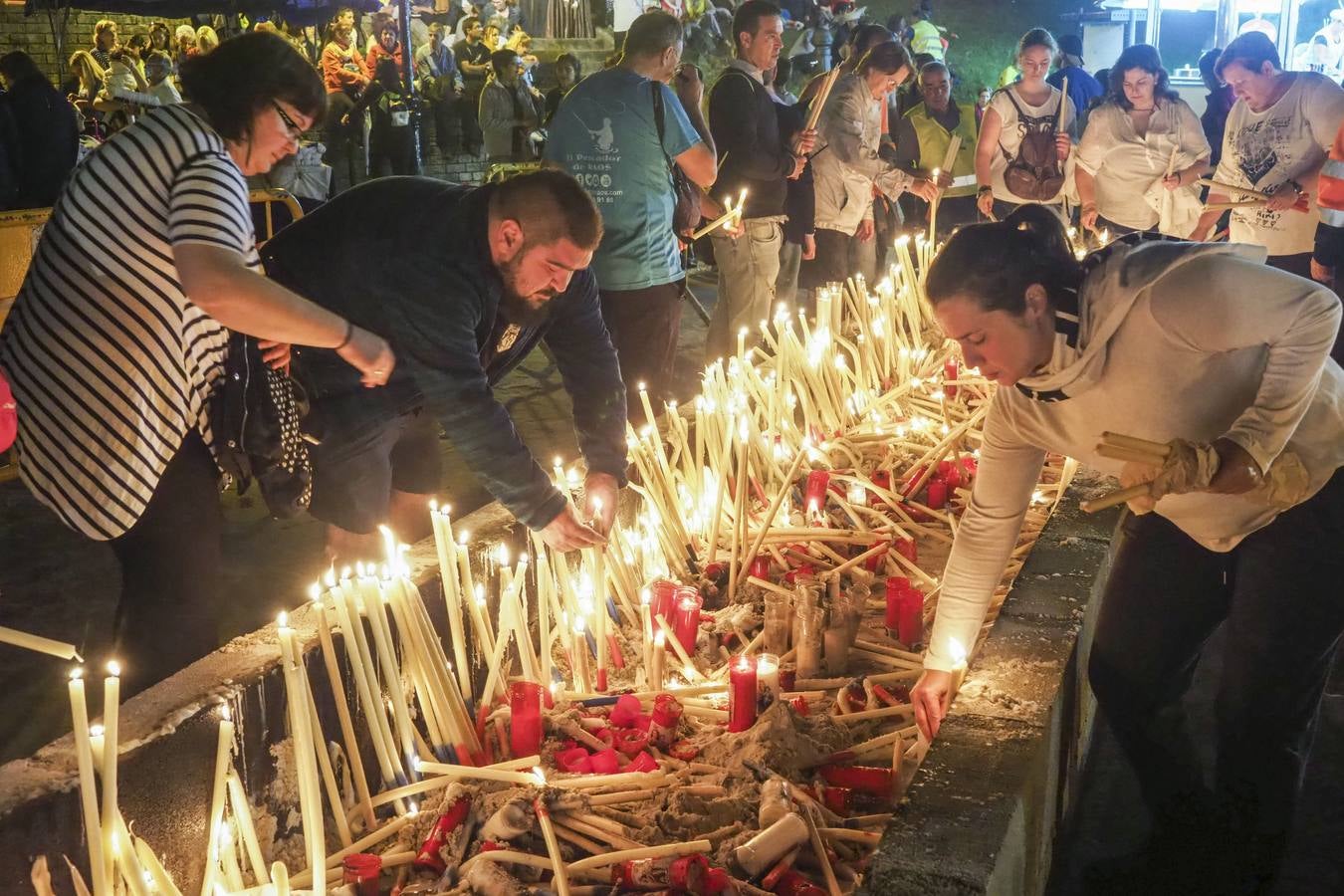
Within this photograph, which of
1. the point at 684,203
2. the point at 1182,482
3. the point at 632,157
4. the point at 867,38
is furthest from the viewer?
the point at 867,38

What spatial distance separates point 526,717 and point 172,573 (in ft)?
2.97

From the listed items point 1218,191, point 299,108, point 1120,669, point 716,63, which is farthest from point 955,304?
point 716,63

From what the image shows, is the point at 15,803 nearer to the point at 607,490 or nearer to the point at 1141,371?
the point at 607,490

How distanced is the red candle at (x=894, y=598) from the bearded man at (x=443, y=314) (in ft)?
2.90

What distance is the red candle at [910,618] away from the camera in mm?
3676

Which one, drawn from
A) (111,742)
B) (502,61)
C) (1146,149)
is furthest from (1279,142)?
(502,61)

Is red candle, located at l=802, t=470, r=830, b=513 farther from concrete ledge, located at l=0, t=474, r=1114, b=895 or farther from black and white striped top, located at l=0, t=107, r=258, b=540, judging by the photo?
black and white striped top, located at l=0, t=107, r=258, b=540

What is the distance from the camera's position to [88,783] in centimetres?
189

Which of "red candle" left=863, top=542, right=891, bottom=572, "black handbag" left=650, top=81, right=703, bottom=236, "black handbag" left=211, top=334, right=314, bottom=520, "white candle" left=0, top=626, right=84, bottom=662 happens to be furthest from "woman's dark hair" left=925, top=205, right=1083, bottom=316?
"black handbag" left=650, top=81, right=703, bottom=236

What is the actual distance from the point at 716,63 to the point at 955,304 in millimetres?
17993

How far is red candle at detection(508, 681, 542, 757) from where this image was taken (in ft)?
9.66

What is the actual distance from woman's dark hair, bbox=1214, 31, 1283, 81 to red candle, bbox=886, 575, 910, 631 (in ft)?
15.0

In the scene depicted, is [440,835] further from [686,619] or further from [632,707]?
[686,619]

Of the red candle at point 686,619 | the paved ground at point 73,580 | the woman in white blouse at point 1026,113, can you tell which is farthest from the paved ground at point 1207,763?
the woman in white blouse at point 1026,113
